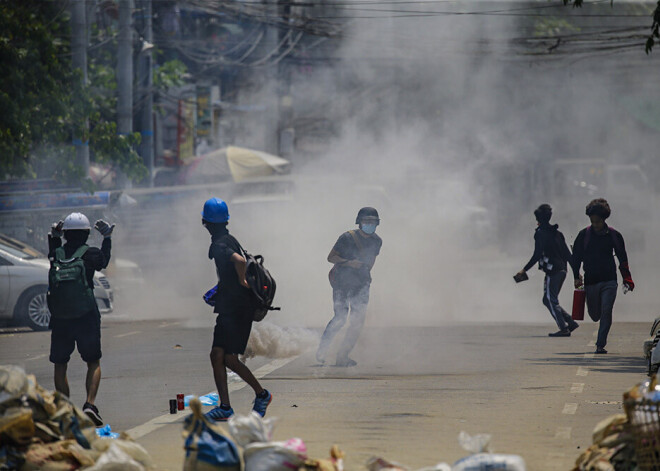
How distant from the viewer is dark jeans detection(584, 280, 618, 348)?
12.2m

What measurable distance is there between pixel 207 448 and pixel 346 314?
582 cm

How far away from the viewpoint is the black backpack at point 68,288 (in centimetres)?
797

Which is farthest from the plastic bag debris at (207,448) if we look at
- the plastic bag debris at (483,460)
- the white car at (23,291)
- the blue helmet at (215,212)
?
the white car at (23,291)

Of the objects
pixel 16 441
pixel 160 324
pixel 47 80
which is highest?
pixel 47 80

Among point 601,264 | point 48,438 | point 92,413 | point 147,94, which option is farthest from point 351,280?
point 147,94

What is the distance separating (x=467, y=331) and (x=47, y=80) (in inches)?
339

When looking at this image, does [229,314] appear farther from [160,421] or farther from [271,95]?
[271,95]

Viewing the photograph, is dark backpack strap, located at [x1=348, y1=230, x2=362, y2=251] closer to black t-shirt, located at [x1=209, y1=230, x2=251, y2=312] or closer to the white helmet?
black t-shirt, located at [x1=209, y1=230, x2=251, y2=312]

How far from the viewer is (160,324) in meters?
17.3

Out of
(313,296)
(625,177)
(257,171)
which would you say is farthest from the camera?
(625,177)

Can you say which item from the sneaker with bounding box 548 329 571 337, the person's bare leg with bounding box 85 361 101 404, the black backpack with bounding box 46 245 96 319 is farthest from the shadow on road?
the black backpack with bounding box 46 245 96 319

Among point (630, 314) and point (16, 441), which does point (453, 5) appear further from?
point (16, 441)

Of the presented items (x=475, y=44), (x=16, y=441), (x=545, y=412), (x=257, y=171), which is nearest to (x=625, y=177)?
(x=257, y=171)

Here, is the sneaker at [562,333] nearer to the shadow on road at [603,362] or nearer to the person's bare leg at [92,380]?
the shadow on road at [603,362]
